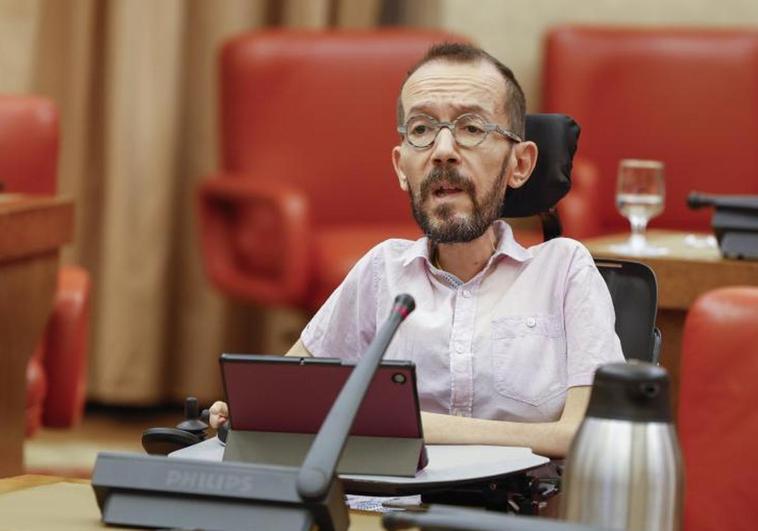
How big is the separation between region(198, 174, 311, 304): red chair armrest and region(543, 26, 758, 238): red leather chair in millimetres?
858

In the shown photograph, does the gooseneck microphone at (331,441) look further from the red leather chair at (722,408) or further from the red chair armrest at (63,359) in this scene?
the red chair armrest at (63,359)

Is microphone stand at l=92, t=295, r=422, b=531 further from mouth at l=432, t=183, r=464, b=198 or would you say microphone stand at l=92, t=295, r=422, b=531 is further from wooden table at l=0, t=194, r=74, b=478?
wooden table at l=0, t=194, r=74, b=478

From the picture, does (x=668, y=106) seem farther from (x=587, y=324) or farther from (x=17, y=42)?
(x=587, y=324)

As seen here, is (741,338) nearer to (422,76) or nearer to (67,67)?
(422,76)

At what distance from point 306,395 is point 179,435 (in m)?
0.30

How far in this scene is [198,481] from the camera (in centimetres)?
151

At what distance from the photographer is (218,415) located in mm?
1981

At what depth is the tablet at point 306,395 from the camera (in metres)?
1.67

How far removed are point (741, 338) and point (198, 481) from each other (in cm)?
68

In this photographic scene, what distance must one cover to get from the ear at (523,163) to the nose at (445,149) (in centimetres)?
14

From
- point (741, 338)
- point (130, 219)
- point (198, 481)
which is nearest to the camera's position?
point (198, 481)

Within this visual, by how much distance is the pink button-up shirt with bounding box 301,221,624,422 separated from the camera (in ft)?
6.98

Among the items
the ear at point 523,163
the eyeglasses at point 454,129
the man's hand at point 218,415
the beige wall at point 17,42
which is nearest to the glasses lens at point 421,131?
the eyeglasses at point 454,129

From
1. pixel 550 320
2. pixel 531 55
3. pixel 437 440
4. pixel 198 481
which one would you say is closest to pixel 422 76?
pixel 550 320
